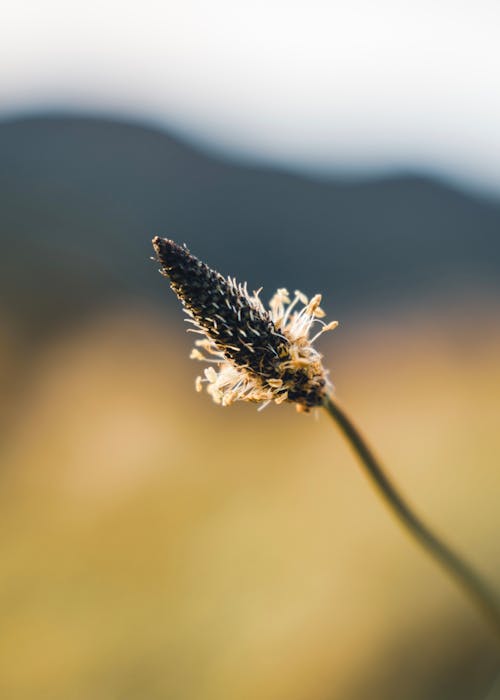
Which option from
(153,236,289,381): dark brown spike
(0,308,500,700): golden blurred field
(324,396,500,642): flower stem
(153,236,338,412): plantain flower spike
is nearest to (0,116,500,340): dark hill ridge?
(0,308,500,700): golden blurred field

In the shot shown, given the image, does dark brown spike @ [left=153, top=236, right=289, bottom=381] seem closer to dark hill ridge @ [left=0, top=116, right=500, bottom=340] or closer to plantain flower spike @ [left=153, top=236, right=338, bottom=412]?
plantain flower spike @ [left=153, top=236, right=338, bottom=412]

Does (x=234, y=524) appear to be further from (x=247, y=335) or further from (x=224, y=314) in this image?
(x=224, y=314)

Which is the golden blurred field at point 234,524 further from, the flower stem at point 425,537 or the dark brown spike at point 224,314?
the dark brown spike at point 224,314

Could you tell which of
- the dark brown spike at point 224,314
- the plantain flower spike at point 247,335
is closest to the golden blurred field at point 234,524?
the plantain flower spike at point 247,335

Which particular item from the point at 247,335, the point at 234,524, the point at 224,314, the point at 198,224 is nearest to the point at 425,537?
the point at 247,335

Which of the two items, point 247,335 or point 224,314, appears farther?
point 247,335
